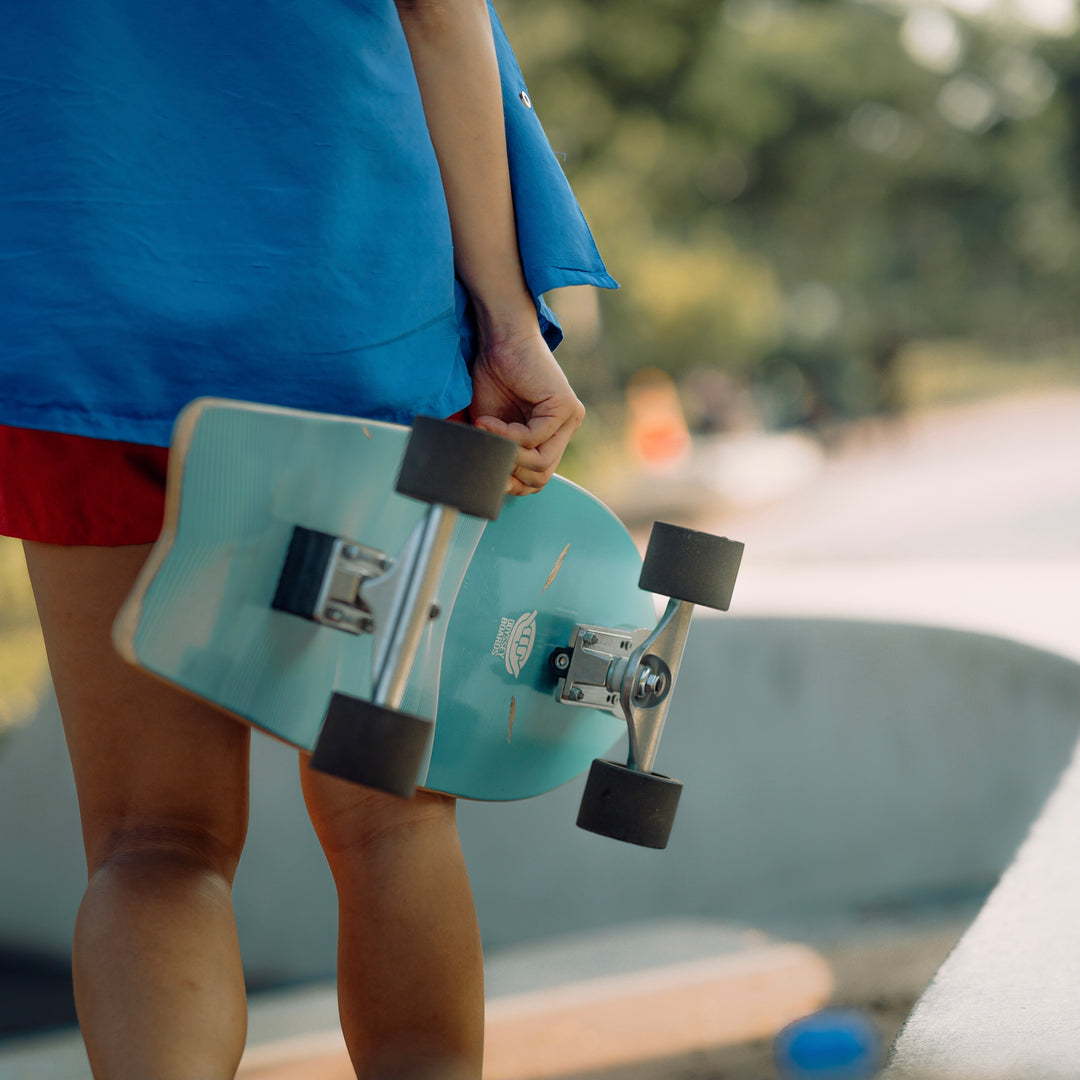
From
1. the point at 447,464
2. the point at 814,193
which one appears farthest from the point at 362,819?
the point at 814,193

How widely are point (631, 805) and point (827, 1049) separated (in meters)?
0.71

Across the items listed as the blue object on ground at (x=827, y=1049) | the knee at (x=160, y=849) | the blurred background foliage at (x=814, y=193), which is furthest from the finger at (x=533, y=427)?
the blurred background foliage at (x=814, y=193)

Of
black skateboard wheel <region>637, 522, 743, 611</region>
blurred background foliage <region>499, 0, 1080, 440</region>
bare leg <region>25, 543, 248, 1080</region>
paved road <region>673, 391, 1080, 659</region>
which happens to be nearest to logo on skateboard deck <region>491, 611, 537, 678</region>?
black skateboard wheel <region>637, 522, 743, 611</region>

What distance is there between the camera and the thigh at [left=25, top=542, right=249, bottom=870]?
82 cm

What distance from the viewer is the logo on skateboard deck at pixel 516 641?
107cm

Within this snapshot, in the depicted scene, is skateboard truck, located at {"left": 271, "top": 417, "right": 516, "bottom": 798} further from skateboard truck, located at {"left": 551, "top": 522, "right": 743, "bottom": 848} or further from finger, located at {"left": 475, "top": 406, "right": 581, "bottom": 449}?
skateboard truck, located at {"left": 551, "top": 522, "right": 743, "bottom": 848}

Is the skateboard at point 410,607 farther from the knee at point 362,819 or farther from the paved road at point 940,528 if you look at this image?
the paved road at point 940,528

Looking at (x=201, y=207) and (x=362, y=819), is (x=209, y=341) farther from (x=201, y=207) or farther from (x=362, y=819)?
(x=362, y=819)

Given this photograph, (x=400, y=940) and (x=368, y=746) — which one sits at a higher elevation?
(x=368, y=746)

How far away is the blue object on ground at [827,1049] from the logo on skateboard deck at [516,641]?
673mm

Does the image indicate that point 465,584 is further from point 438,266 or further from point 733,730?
point 733,730

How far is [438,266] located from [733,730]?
1.60 meters

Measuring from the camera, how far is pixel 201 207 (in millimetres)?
791

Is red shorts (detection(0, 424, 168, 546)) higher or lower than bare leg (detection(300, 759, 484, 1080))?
higher
